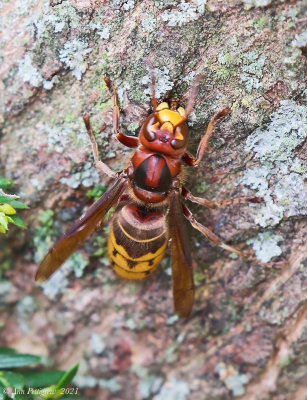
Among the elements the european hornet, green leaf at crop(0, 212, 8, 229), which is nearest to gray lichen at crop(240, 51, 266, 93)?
the european hornet

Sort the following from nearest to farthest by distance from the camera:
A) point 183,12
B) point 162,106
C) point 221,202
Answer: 1. point 183,12
2. point 162,106
3. point 221,202

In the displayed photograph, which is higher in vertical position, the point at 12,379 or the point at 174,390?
the point at 12,379

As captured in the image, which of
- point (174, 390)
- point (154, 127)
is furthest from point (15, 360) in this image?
point (154, 127)

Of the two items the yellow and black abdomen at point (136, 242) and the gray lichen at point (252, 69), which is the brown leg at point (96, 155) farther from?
the gray lichen at point (252, 69)

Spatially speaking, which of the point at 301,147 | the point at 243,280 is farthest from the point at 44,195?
the point at 301,147

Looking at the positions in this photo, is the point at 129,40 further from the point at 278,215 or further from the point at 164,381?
the point at 164,381

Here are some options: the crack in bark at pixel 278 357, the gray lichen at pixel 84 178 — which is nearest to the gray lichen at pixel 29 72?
the gray lichen at pixel 84 178

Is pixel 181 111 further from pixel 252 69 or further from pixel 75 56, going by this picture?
pixel 75 56

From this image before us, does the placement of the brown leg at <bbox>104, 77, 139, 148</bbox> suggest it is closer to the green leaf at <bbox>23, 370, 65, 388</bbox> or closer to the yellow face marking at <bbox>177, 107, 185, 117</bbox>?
the yellow face marking at <bbox>177, 107, 185, 117</bbox>
